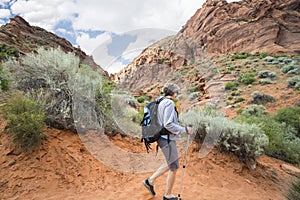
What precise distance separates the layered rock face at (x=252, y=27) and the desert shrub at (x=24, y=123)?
3637 centimetres

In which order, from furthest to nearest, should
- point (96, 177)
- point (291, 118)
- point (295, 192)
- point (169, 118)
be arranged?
point (291, 118) → point (96, 177) → point (295, 192) → point (169, 118)

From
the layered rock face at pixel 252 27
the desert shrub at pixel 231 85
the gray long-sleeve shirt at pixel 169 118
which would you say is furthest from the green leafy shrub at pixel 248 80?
the gray long-sleeve shirt at pixel 169 118

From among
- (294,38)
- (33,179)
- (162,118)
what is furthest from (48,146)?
(294,38)

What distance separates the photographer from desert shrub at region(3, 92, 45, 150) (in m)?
3.62

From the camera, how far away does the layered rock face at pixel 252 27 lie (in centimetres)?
3566

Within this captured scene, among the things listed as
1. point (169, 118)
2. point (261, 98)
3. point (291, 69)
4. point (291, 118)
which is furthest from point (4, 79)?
A: point (291, 69)

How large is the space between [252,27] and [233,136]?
41609 mm

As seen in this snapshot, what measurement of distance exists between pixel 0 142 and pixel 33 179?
1032 mm

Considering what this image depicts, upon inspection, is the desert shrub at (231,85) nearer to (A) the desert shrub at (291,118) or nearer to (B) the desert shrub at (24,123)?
(A) the desert shrub at (291,118)

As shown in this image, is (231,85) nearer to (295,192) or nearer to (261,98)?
(261,98)

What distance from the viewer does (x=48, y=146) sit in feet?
13.0

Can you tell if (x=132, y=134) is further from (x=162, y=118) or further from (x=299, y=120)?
(x=299, y=120)

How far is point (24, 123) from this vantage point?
3625mm

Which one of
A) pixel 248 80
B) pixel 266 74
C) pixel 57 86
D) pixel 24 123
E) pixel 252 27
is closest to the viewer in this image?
pixel 24 123
